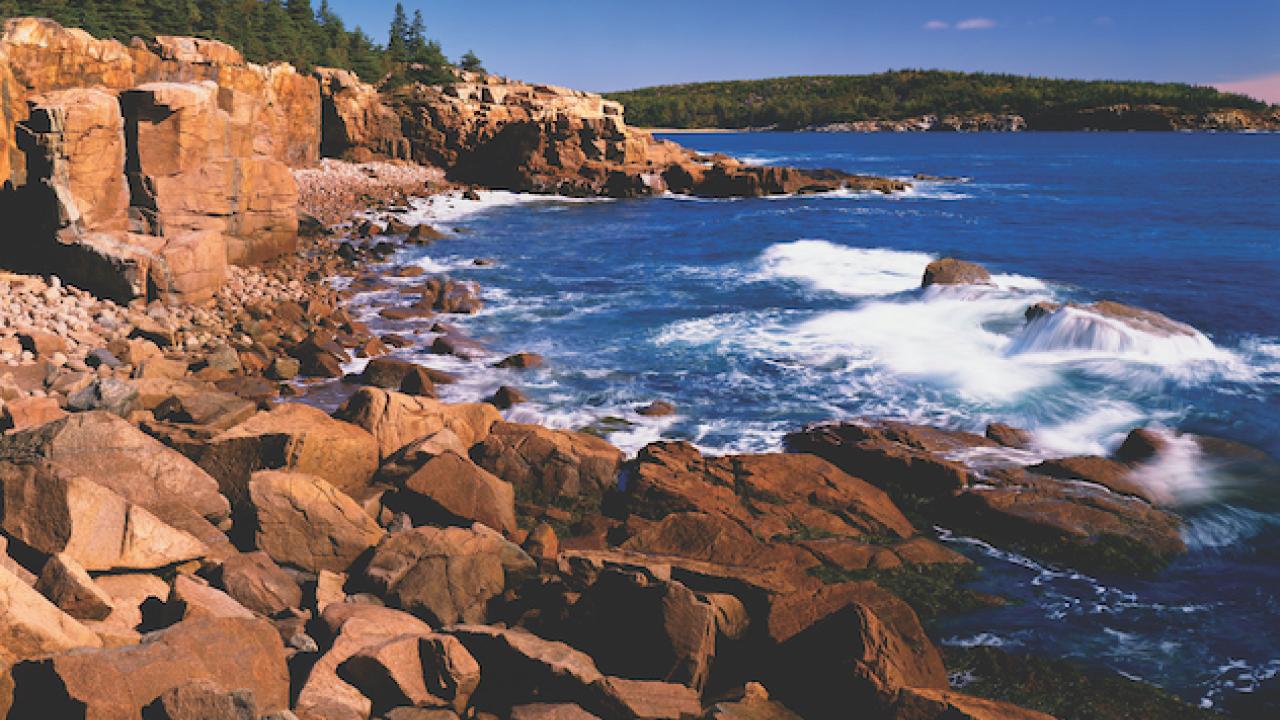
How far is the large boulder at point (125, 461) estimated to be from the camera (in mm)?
8898

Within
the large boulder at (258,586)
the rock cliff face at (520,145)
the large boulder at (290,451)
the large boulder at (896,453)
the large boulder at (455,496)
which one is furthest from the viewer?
the rock cliff face at (520,145)

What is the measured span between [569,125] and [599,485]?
5664cm

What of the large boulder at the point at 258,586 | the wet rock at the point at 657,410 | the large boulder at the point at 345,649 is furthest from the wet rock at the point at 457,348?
the large boulder at the point at 345,649

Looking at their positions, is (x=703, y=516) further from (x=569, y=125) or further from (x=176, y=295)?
(x=569, y=125)

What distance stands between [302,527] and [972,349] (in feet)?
57.1

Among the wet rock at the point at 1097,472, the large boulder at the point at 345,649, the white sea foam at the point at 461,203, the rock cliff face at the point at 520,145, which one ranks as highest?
the rock cliff face at the point at 520,145

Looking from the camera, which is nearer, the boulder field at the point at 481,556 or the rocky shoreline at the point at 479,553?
the boulder field at the point at 481,556

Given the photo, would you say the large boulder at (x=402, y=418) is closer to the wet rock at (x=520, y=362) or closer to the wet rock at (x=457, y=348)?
the wet rock at (x=520, y=362)

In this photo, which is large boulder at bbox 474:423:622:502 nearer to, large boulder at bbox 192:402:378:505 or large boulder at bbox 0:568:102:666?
large boulder at bbox 192:402:378:505

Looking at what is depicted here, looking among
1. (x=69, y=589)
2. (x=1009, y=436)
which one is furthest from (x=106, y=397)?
(x=1009, y=436)

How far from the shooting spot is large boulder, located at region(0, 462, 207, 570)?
24.0 ft

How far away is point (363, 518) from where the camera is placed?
9.78 m

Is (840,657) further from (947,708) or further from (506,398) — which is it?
(506,398)

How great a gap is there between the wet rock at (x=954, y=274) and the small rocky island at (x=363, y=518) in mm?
5839
